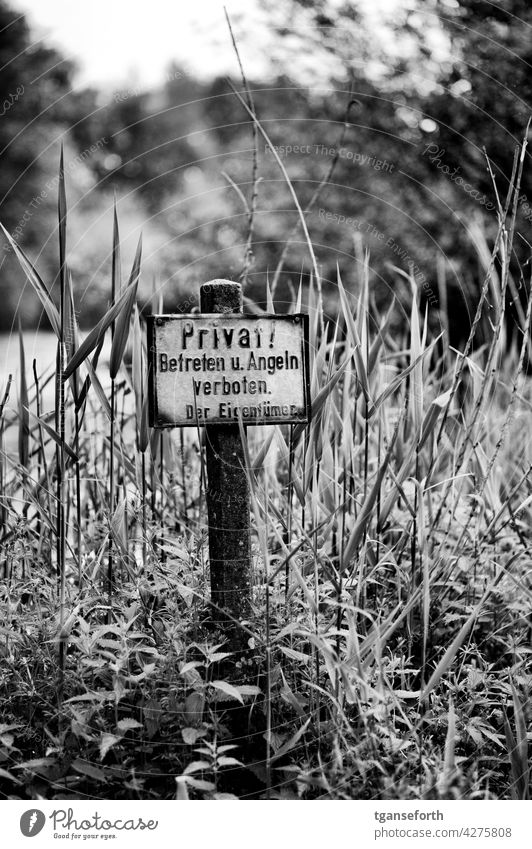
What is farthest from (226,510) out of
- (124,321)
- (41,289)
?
(41,289)

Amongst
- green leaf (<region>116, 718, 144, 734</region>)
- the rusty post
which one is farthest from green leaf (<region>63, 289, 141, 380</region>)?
green leaf (<region>116, 718, 144, 734</region>)

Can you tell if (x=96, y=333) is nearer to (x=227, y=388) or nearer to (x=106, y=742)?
(x=227, y=388)

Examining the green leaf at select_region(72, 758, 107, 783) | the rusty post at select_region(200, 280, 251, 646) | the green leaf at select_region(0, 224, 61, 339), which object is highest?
the green leaf at select_region(0, 224, 61, 339)

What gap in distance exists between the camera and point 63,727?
50.2 inches

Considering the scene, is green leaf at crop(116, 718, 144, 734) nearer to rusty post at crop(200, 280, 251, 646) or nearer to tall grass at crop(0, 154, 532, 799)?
tall grass at crop(0, 154, 532, 799)

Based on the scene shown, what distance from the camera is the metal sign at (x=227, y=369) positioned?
133 cm

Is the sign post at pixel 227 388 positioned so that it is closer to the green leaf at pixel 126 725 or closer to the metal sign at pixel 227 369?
the metal sign at pixel 227 369

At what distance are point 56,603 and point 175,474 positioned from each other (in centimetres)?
59

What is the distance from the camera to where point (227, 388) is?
1.35 metres

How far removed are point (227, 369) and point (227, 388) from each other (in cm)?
4

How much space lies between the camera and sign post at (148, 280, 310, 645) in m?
1.33

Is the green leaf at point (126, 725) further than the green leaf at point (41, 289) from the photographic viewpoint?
No

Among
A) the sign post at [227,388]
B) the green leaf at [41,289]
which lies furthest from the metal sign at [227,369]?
the green leaf at [41,289]
